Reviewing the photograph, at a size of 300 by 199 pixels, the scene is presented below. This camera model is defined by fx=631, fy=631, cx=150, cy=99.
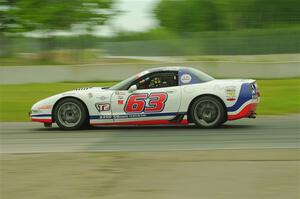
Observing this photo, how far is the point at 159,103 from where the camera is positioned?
40.3ft

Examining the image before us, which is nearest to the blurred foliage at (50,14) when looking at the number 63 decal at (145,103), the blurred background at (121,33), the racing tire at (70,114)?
the blurred background at (121,33)

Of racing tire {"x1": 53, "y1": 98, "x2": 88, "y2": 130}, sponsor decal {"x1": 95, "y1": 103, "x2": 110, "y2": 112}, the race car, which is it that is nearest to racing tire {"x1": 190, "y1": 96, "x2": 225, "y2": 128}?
the race car

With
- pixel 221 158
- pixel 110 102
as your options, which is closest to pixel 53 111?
pixel 110 102

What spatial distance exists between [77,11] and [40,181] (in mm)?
27596

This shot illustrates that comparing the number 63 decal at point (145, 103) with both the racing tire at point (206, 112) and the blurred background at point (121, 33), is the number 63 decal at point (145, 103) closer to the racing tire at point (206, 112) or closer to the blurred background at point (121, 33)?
the racing tire at point (206, 112)

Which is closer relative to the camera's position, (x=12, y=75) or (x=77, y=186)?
(x=77, y=186)

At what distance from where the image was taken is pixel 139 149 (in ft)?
30.9

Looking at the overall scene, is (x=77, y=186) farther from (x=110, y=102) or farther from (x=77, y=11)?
(x=77, y=11)

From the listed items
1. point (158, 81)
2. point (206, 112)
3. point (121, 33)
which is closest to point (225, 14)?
point (121, 33)

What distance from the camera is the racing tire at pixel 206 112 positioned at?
12.2 meters

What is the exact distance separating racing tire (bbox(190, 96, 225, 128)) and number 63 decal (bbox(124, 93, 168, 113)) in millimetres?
614

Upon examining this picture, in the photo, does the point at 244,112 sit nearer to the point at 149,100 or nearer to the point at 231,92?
the point at 231,92

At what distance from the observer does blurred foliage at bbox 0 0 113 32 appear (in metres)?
33.4

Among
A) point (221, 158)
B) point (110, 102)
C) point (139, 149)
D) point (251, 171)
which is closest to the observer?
point (251, 171)
